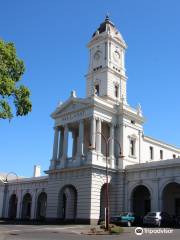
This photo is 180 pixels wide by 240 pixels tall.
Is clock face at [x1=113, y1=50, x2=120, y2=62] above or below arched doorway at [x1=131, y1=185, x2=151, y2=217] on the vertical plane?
above

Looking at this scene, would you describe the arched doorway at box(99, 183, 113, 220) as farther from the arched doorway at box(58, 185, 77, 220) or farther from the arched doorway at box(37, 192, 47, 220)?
the arched doorway at box(37, 192, 47, 220)

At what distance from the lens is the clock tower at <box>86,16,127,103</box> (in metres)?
52.5

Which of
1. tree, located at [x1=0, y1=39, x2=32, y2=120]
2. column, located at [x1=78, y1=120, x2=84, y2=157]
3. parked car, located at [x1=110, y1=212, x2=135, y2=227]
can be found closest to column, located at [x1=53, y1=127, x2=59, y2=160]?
column, located at [x1=78, y1=120, x2=84, y2=157]

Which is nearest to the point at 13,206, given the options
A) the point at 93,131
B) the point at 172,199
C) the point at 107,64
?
the point at 93,131

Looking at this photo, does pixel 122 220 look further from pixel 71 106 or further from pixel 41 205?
pixel 41 205

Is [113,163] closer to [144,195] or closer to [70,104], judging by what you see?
[144,195]

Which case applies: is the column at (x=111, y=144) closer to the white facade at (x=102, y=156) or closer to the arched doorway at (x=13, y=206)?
the white facade at (x=102, y=156)

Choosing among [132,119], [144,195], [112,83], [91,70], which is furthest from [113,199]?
[91,70]

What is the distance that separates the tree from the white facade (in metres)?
17.8

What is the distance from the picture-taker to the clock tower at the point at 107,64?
52.5 metres

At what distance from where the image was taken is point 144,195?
154 ft

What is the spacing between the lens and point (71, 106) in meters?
49.5

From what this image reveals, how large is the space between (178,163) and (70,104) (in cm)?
1781

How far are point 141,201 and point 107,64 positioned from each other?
67.6 feet
